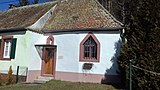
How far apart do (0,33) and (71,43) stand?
6.39 meters

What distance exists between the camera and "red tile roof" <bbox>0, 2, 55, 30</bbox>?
62.3 ft

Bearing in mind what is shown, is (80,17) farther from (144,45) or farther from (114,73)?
(144,45)

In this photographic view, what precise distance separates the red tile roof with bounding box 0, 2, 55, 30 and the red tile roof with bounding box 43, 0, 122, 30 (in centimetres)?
115

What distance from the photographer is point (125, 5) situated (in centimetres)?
2367

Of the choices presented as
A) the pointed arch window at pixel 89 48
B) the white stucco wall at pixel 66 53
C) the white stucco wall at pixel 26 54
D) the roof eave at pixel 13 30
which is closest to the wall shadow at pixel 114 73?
the white stucco wall at pixel 66 53

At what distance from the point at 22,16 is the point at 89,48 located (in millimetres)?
7692

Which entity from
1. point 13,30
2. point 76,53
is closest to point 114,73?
point 76,53

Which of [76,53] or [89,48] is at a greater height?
[89,48]

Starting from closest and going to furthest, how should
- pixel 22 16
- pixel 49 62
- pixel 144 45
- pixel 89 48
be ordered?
pixel 144 45 → pixel 89 48 → pixel 49 62 → pixel 22 16

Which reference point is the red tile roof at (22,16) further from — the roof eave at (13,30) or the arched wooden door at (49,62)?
the arched wooden door at (49,62)

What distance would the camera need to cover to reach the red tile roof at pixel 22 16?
19.0m

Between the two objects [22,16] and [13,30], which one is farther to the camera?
[22,16]

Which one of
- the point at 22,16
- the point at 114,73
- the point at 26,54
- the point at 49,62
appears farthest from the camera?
the point at 22,16

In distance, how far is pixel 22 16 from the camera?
21.0m
